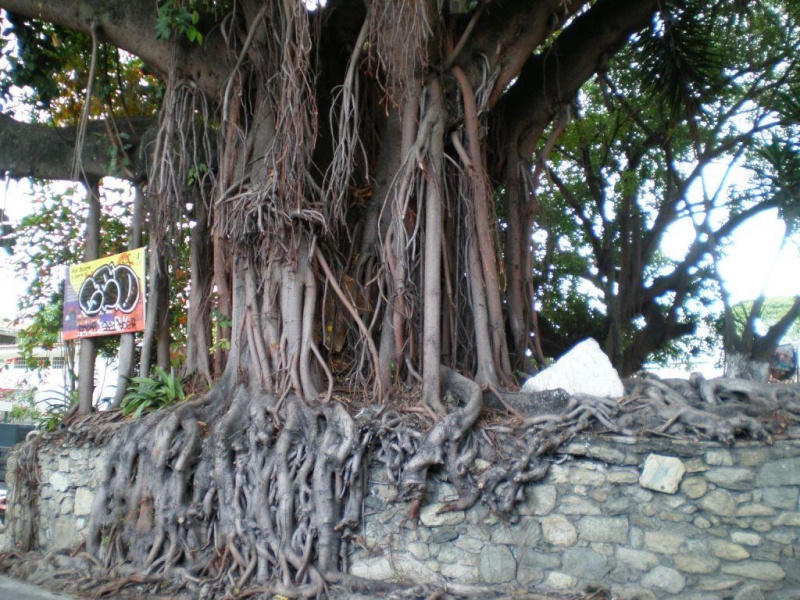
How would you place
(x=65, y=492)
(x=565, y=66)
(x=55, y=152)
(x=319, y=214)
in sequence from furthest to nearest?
(x=55, y=152) → (x=565, y=66) → (x=65, y=492) → (x=319, y=214)

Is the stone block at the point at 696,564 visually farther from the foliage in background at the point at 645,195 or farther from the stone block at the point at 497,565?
the foliage in background at the point at 645,195

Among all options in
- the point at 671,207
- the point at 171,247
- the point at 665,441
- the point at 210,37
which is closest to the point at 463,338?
the point at 665,441

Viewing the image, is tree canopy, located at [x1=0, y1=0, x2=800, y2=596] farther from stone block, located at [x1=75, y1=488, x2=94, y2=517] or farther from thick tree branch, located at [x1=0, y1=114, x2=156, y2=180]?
stone block, located at [x1=75, y1=488, x2=94, y2=517]

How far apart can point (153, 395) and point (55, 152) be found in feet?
10.4

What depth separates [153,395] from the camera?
7371 millimetres

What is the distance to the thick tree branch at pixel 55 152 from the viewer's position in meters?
8.38

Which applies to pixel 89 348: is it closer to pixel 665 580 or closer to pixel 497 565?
pixel 497 565

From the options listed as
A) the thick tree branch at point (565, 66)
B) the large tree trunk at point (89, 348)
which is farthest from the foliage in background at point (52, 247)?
the thick tree branch at point (565, 66)

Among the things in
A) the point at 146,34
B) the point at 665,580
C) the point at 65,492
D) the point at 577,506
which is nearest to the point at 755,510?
the point at 665,580

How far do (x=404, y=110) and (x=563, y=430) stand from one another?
3.10 meters

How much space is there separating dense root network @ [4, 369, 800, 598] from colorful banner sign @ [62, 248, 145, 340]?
166 cm

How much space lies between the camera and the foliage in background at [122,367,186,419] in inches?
286

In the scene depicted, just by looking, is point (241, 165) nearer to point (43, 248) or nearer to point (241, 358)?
point (241, 358)

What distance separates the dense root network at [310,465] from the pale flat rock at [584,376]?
0.17 m
